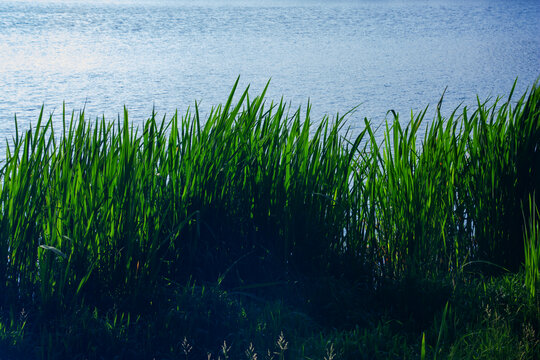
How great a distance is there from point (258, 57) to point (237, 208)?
6664mm

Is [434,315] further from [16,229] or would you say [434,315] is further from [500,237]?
[16,229]

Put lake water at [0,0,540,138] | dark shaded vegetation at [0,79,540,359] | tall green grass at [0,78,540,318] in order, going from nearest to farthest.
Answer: dark shaded vegetation at [0,79,540,359]
tall green grass at [0,78,540,318]
lake water at [0,0,540,138]

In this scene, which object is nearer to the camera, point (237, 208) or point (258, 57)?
point (237, 208)

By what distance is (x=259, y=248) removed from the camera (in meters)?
2.02

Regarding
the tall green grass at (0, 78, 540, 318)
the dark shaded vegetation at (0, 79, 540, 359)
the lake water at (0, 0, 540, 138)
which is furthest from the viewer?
the lake water at (0, 0, 540, 138)

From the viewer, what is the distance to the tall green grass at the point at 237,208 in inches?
68.3

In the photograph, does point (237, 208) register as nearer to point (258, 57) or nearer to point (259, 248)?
point (259, 248)

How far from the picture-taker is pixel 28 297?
1743mm

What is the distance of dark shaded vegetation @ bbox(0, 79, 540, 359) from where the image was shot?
1620 millimetres

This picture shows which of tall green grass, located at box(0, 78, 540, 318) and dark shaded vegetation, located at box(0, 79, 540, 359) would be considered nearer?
dark shaded vegetation, located at box(0, 79, 540, 359)

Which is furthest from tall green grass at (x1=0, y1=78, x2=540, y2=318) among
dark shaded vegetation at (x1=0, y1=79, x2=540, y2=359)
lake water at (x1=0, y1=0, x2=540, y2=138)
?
lake water at (x1=0, y1=0, x2=540, y2=138)

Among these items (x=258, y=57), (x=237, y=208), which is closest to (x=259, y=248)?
(x=237, y=208)

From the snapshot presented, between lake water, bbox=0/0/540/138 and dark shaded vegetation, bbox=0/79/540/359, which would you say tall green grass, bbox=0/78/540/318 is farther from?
lake water, bbox=0/0/540/138

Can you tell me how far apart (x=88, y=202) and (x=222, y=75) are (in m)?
5.71
